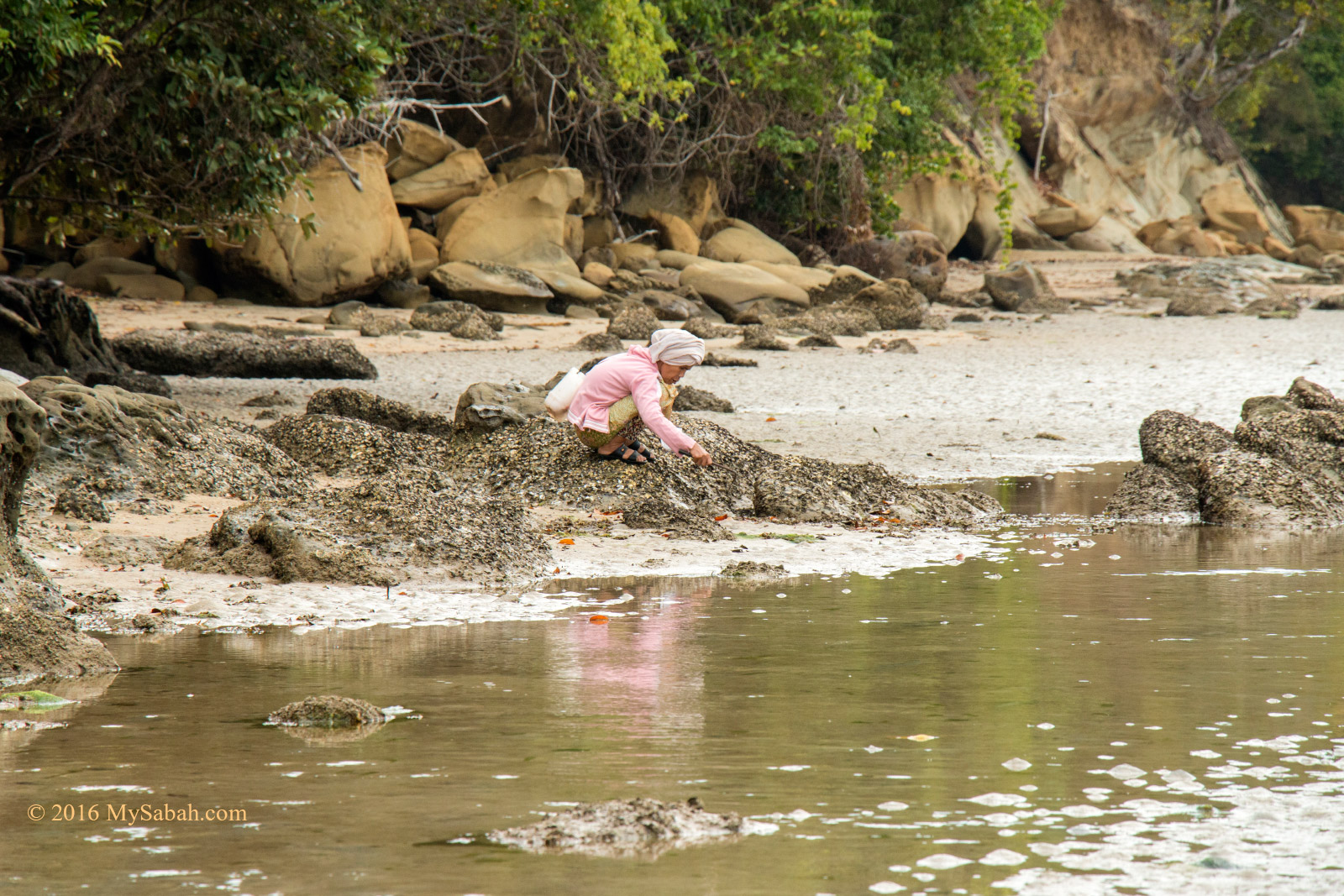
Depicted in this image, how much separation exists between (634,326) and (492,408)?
30.0ft

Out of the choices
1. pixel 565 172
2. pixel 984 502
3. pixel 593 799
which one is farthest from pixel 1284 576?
pixel 565 172

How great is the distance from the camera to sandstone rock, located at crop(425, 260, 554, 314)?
20.0 metres

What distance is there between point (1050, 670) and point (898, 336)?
15.2m

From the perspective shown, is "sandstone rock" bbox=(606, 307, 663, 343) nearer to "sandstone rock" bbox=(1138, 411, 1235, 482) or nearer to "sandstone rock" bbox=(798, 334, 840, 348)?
"sandstone rock" bbox=(798, 334, 840, 348)

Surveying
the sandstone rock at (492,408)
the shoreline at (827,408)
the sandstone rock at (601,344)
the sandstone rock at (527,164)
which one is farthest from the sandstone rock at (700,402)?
the sandstone rock at (527,164)

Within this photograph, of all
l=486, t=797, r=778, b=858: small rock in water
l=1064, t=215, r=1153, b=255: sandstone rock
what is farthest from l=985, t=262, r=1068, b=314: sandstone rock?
l=486, t=797, r=778, b=858: small rock in water

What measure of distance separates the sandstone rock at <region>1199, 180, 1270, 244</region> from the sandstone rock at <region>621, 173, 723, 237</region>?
20630mm

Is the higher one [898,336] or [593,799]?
[898,336]

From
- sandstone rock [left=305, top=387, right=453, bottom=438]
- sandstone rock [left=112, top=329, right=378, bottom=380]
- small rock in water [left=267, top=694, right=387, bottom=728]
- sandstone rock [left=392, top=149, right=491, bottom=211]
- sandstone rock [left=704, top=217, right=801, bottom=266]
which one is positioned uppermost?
sandstone rock [left=392, top=149, right=491, bottom=211]

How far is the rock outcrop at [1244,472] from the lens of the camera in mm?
7840

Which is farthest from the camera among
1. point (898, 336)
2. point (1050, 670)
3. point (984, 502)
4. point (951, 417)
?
point (898, 336)

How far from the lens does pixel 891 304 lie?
20859 mm

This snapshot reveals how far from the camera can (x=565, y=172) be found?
2228 centimetres

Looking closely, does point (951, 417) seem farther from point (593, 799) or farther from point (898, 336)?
point (593, 799)
